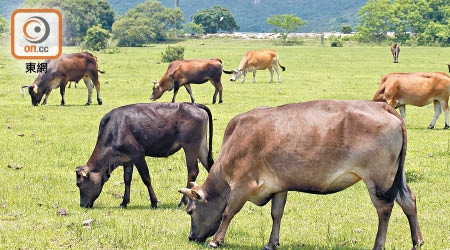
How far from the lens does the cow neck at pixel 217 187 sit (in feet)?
23.2

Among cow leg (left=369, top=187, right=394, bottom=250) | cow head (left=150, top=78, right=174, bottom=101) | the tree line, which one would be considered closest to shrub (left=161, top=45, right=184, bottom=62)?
cow head (left=150, top=78, right=174, bottom=101)

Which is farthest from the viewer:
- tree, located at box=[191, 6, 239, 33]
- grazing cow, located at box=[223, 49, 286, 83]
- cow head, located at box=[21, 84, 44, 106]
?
tree, located at box=[191, 6, 239, 33]

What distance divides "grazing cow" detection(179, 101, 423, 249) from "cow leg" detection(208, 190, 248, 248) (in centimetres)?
1

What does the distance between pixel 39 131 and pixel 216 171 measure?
1021cm

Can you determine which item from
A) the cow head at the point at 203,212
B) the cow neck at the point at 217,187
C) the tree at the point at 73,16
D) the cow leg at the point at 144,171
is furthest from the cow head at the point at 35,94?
the tree at the point at 73,16

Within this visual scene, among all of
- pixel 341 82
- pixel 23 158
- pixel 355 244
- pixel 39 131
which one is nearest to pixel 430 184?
pixel 355 244

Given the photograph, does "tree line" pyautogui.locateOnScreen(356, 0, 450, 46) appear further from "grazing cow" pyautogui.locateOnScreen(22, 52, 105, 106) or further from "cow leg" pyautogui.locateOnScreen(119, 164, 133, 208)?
"cow leg" pyautogui.locateOnScreen(119, 164, 133, 208)

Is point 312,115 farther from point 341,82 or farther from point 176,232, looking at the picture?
point 341,82

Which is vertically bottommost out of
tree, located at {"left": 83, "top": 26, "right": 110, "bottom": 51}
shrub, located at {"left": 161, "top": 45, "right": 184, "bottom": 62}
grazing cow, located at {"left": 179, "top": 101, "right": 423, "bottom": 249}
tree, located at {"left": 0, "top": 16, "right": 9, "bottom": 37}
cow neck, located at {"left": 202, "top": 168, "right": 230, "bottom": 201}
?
cow neck, located at {"left": 202, "top": 168, "right": 230, "bottom": 201}

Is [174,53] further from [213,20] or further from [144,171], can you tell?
[213,20]

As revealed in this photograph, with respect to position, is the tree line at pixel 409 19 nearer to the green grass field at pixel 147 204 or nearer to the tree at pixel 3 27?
the tree at pixel 3 27

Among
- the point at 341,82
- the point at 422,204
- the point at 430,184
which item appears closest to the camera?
the point at 422,204

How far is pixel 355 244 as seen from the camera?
288 inches

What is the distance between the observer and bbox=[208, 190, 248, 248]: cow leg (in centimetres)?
672
